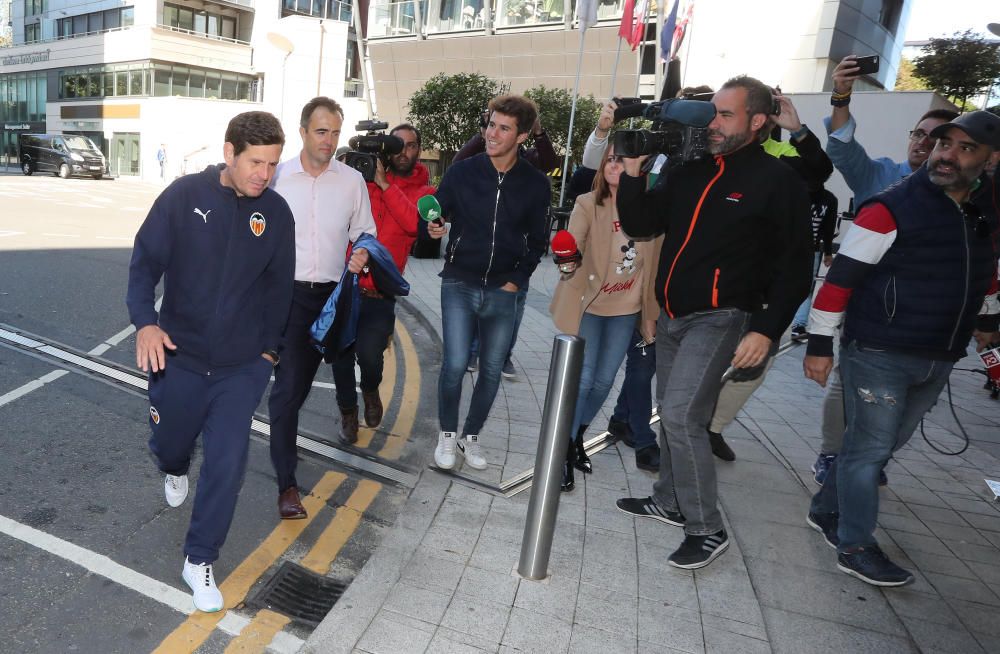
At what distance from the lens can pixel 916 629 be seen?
3.09 meters

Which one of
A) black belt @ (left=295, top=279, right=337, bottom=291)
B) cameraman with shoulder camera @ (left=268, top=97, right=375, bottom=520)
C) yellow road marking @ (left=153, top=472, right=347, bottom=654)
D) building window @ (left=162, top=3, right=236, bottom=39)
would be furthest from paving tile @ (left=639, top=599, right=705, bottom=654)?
building window @ (left=162, top=3, right=236, bottom=39)

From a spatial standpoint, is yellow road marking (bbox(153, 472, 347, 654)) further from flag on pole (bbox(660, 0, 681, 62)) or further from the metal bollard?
flag on pole (bbox(660, 0, 681, 62))

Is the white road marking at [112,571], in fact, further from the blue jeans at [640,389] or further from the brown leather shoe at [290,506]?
the blue jeans at [640,389]

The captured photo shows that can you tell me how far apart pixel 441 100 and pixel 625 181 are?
62.8 feet

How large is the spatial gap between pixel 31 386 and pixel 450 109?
1772 cm

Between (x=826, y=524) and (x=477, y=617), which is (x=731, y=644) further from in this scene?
(x=826, y=524)

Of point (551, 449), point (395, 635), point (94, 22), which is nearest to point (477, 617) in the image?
point (395, 635)

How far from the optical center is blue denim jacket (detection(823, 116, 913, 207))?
4039 mm

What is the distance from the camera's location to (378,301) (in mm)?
4570

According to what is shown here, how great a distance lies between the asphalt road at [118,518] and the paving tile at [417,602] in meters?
0.36

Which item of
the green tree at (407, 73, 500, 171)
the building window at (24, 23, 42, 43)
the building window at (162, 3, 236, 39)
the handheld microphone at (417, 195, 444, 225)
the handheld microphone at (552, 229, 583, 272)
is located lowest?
the handheld microphone at (552, 229, 583, 272)

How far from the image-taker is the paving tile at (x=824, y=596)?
3.14 m

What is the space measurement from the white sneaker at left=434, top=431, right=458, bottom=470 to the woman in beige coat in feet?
2.27

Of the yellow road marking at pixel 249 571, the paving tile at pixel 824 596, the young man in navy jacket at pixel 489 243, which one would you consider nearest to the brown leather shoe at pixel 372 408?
the yellow road marking at pixel 249 571
